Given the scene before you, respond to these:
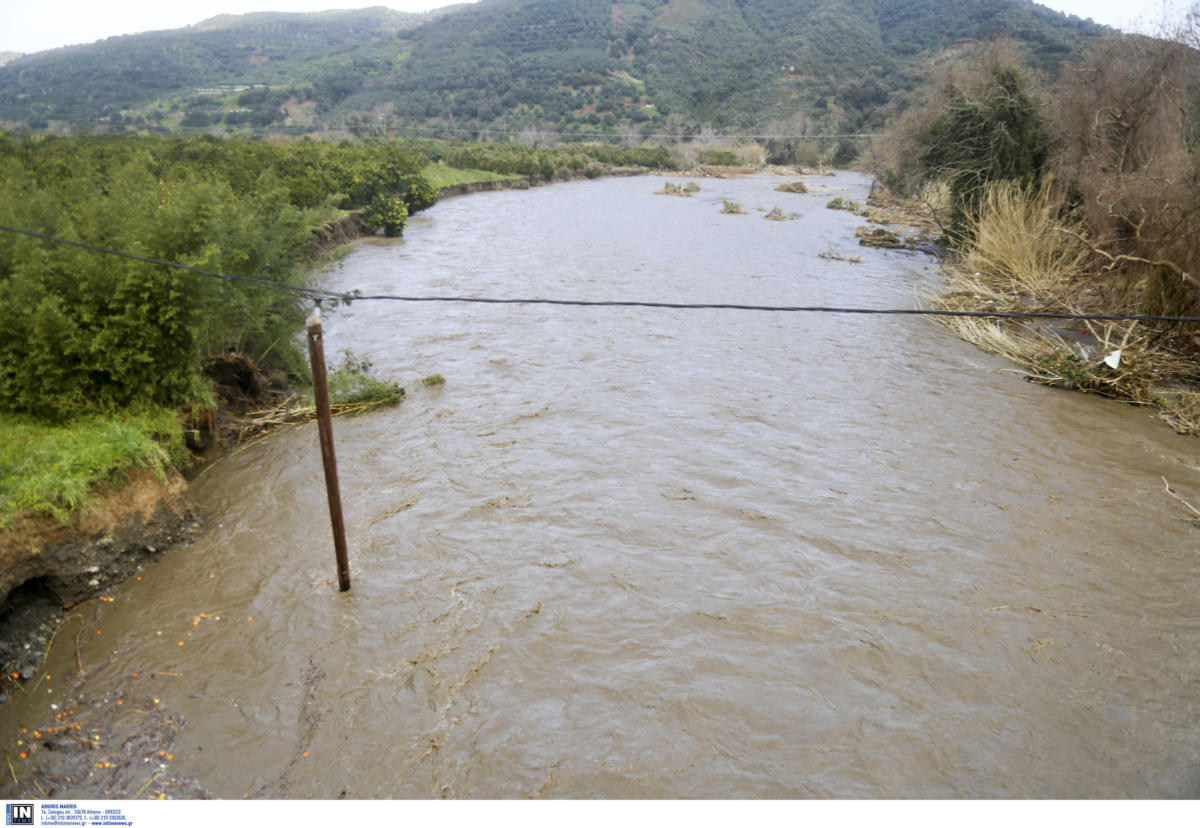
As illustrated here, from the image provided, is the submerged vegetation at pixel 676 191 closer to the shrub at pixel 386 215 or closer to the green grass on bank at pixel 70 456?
the shrub at pixel 386 215

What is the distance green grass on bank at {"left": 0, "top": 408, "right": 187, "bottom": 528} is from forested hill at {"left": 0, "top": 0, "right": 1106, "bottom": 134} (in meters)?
41.5

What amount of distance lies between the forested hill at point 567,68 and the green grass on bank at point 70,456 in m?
41.5

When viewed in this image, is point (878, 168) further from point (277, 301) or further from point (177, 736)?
point (177, 736)

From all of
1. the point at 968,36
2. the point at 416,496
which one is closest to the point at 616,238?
the point at 416,496

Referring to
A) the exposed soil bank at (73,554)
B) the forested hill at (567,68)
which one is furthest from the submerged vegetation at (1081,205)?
the forested hill at (567,68)

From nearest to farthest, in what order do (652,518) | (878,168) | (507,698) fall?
(507,698), (652,518), (878,168)

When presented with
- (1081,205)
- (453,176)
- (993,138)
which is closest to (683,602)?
(1081,205)

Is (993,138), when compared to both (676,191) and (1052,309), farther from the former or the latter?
(676,191)

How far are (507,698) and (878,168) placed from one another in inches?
1350

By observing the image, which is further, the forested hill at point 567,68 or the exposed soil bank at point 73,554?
the forested hill at point 567,68

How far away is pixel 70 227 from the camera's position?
6852mm

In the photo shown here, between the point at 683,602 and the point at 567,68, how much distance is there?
86.9 meters

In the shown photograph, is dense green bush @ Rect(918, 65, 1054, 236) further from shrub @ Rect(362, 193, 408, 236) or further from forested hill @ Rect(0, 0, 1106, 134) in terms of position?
forested hill @ Rect(0, 0, 1106, 134)

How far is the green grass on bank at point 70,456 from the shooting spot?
541 centimetres
